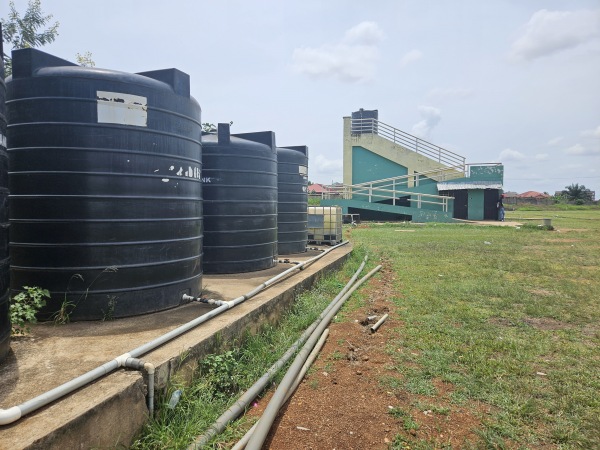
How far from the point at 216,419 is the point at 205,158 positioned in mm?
4015

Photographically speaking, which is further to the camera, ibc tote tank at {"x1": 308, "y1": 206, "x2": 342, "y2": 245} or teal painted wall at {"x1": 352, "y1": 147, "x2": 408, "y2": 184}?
teal painted wall at {"x1": 352, "y1": 147, "x2": 408, "y2": 184}

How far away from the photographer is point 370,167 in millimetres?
31344

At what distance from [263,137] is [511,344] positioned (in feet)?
15.4

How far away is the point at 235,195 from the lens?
5.93m

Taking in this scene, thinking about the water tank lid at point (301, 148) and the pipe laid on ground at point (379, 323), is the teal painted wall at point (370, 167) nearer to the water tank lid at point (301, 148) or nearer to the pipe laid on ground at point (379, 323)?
the water tank lid at point (301, 148)

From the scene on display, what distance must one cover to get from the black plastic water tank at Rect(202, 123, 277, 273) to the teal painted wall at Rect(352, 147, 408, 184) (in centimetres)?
2575

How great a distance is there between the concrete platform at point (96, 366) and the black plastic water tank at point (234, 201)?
181 centimetres

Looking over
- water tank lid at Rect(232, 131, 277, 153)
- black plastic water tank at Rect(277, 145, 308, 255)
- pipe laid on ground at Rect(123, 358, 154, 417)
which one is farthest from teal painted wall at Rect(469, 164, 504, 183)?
pipe laid on ground at Rect(123, 358, 154, 417)

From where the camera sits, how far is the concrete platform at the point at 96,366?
1.90 metres

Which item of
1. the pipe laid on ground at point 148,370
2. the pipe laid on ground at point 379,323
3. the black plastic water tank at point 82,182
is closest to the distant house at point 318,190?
the pipe laid on ground at point 379,323

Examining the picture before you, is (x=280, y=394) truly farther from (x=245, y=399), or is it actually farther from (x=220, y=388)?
(x=220, y=388)

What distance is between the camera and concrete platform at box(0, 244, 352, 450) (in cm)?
190

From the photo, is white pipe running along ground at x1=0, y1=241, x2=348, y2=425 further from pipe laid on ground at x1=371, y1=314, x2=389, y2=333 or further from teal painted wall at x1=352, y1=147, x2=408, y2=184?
teal painted wall at x1=352, y1=147, x2=408, y2=184

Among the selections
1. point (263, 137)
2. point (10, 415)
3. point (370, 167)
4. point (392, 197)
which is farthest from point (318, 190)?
point (10, 415)
